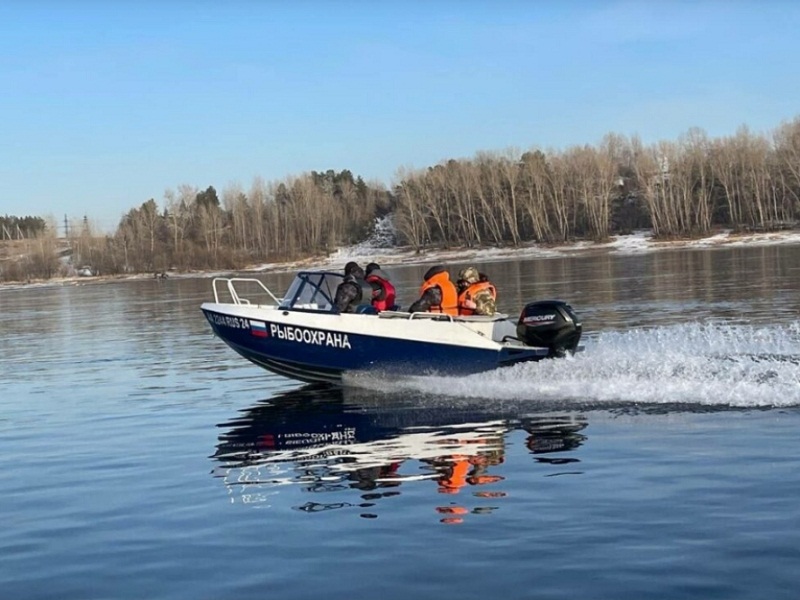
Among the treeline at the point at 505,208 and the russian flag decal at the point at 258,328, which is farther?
the treeline at the point at 505,208

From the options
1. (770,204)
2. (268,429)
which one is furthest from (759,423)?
(770,204)

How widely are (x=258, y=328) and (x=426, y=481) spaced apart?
676cm

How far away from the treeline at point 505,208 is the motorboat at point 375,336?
8020 centimetres

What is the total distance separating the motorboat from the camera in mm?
13852

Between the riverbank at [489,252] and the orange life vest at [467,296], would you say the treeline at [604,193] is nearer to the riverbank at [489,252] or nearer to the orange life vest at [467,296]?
the riverbank at [489,252]

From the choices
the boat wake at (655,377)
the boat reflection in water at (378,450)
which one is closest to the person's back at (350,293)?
the boat wake at (655,377)

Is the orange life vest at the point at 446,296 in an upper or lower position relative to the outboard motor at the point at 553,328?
upper

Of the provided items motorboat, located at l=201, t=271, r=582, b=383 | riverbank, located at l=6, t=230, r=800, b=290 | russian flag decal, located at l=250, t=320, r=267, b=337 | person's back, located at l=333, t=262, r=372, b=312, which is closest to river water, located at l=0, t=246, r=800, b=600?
motorboat, located at l=201, t=271, r=582, b=383

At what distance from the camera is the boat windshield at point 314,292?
15125 millimetres

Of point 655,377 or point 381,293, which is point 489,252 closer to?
point 381,293

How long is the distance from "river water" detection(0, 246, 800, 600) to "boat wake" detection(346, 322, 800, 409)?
3cm

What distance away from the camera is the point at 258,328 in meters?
15.3

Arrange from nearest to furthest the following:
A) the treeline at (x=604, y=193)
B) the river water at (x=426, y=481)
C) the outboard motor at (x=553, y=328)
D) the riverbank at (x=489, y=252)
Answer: the river water at (x=426, y=481)
the outboard motor at (x=553, y=328)
the riverbank at (x=489, y=252)
the treeline at (x=604, y=193)

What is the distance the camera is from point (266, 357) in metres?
15.4
